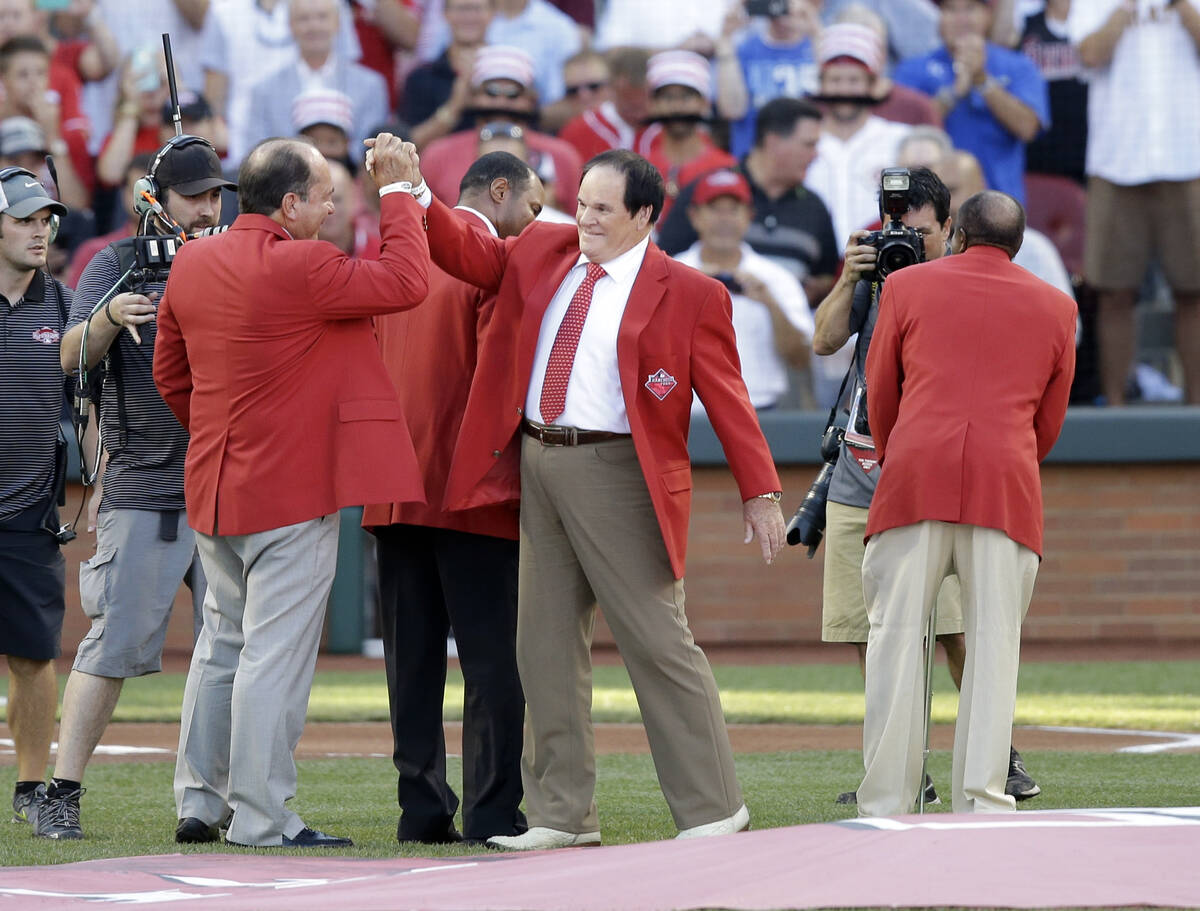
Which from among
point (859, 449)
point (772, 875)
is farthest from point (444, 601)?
point (772, 875)

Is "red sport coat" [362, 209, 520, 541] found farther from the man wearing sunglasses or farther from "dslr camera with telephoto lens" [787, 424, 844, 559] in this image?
the man wearing sunglasses

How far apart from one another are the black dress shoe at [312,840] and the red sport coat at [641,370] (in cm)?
107

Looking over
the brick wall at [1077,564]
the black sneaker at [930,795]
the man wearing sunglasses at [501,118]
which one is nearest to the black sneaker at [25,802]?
the black sneaker at [930,795]

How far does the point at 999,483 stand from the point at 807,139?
760cm

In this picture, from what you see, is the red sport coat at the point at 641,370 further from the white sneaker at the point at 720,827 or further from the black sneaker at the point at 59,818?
the black sneaker at the point at 59,818

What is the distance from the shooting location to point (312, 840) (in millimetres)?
5383

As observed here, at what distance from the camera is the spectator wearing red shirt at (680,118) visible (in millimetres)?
12570

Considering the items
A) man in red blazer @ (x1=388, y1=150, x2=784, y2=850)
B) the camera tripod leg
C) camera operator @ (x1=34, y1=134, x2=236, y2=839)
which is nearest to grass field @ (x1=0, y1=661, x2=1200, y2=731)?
the camera tripod leg

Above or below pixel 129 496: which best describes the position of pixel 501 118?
above

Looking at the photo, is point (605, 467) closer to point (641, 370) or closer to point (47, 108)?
point (641, 370)

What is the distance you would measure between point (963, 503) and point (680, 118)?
7.92m

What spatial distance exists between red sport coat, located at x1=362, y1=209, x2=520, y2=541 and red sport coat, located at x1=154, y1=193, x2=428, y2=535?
263mm

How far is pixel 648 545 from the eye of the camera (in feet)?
17.5

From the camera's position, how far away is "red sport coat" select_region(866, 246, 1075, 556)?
17.3 ft
